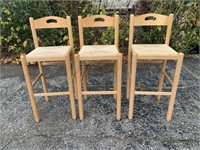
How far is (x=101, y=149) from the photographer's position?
1546 millimetres

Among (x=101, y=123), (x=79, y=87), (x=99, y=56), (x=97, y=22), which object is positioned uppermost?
(x=97, y=22)

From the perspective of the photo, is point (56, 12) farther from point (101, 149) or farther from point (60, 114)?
point (101, 149)

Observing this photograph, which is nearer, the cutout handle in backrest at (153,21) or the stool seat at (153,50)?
the stool seat at (153,50)

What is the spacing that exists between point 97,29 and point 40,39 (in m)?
1.06

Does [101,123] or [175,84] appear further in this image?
[101,123]

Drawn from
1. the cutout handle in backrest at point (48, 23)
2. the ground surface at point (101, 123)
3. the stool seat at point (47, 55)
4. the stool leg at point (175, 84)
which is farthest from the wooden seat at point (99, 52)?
the ground surface at point (101, 123)

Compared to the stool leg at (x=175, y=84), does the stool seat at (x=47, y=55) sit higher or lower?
higher

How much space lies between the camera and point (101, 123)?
72.0 inches

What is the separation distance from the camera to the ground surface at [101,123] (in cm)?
161

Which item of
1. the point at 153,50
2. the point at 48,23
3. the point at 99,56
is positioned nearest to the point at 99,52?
the point at 99,56

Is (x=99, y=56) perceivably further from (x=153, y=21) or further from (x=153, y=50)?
(x=153, y=21)

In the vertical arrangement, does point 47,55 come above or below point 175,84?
above

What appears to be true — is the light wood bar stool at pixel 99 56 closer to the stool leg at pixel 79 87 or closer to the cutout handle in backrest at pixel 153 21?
the stool leg at pixel 79 87

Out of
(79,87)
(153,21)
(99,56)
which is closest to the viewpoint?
(99,56)
